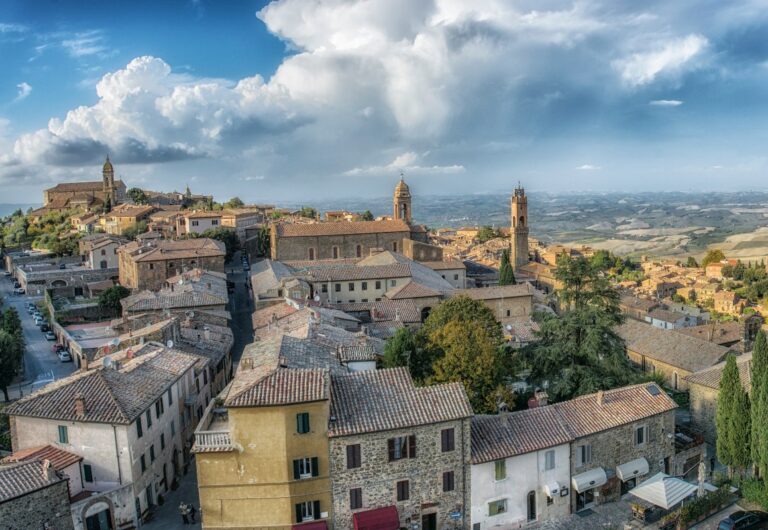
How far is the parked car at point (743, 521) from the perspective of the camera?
22.2 metres

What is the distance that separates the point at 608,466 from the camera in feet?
80.0

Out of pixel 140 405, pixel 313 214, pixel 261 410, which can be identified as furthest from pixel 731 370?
pixel 313 214

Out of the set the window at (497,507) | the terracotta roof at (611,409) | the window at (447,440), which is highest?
the window at (447,440)

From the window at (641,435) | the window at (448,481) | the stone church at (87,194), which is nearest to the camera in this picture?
the window at (448,481)

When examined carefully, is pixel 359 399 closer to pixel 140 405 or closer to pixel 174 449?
pixel 140 405

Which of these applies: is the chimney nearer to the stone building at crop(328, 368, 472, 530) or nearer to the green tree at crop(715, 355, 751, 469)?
the stone building at crop(328, 368, 472, 530)

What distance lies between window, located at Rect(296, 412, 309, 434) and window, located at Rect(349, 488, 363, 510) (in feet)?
8.88

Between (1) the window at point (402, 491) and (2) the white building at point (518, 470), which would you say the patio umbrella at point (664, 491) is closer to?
(2) the white building at point (518, 470)

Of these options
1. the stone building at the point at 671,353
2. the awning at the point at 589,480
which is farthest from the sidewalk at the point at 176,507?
the stone building at the point at 671,353

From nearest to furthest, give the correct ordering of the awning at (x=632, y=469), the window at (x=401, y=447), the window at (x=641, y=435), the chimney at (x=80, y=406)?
1. the window at (x=401, y=447)
2. the chimney at (x=80, y=406)
3. the awning at (x=632, y=469)
4. the window at (x=641, y=435)

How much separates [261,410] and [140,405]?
679 centimetres

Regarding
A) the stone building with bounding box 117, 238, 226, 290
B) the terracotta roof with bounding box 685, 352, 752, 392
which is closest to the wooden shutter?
the terracotta roof with bounding box 685, 352, 752, 392

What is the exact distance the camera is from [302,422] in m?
19.8

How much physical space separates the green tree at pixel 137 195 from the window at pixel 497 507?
342 ft
